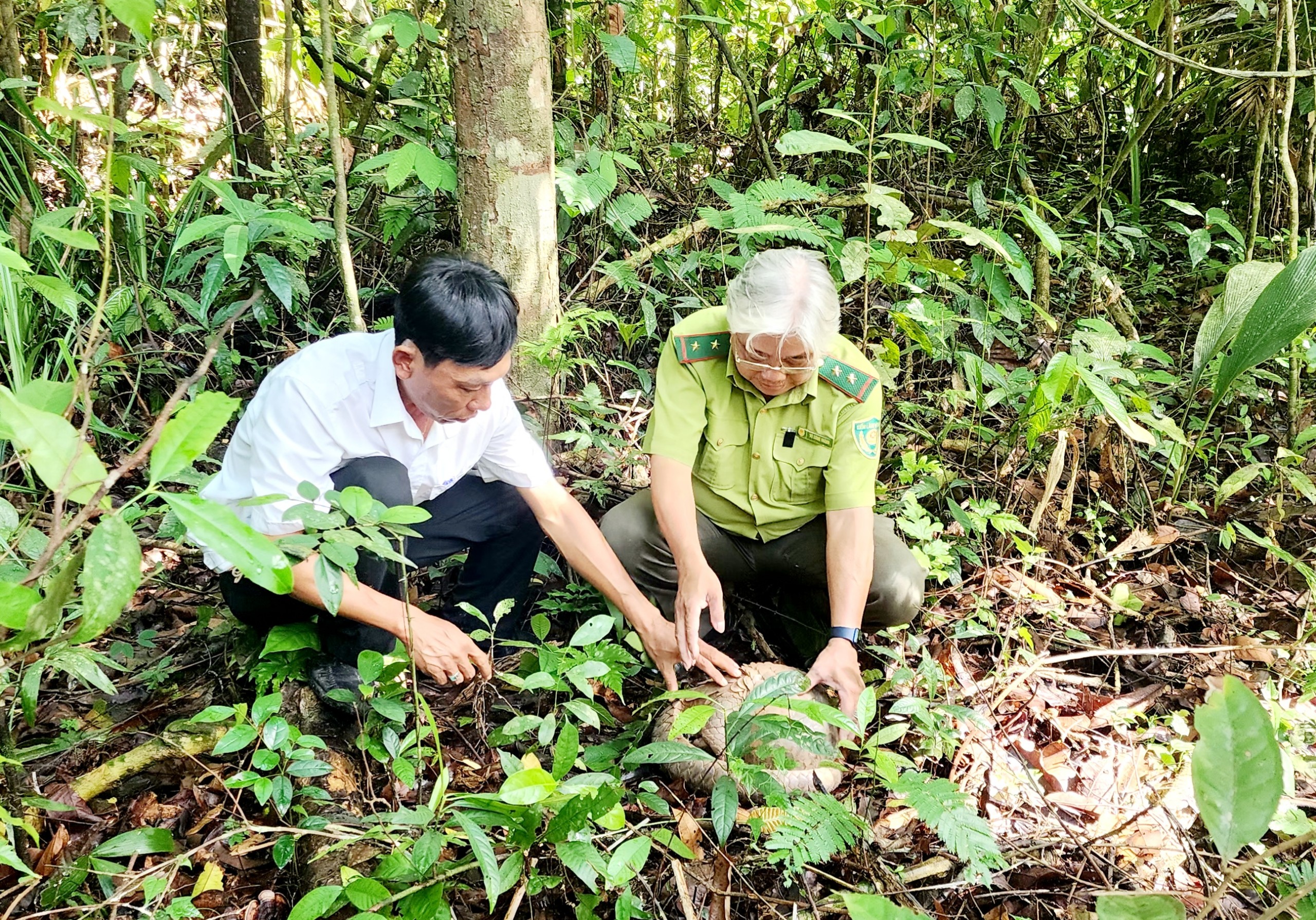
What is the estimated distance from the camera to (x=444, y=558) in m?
3.06

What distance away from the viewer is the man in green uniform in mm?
2631

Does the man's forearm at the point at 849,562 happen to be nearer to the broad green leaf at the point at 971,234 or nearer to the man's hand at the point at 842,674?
the man's hand at the point at 842,674

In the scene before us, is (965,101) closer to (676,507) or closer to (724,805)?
(676,507)

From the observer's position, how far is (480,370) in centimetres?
230

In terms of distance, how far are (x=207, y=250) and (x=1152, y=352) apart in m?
3.65

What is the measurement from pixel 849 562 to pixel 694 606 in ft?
1.65

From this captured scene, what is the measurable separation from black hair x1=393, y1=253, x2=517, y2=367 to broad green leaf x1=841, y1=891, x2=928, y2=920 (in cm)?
146

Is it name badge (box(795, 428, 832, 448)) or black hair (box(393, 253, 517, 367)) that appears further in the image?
name badge (box(795, 428, 832, 448))

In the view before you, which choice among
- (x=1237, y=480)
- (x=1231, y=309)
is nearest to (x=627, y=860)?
(x=1237, y=480)

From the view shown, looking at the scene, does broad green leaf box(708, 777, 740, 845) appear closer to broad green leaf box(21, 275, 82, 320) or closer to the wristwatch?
the wristwatch

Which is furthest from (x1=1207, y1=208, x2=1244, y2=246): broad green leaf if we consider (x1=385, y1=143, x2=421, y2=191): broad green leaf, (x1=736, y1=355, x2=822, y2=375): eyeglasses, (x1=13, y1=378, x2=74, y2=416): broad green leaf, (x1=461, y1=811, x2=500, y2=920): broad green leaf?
(x1=13, y1=378, x2=74, y2=416): broad green leaf

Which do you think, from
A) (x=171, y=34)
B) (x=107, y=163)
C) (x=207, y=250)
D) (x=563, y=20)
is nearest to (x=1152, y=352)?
(x=563, y=20)

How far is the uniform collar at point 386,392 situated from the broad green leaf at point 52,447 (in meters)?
1.25

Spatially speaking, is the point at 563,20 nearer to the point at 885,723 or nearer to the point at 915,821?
the point at 885,723
